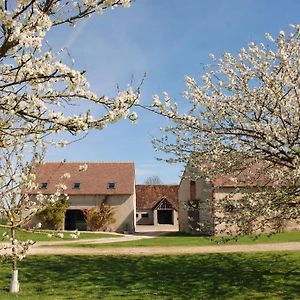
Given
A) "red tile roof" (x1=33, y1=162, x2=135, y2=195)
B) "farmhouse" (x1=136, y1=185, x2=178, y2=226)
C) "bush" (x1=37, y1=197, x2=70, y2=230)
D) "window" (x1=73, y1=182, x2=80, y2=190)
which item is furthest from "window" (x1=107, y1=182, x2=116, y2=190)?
"farmhouse" (x1=136, y1=185, x2=178, y2=226)

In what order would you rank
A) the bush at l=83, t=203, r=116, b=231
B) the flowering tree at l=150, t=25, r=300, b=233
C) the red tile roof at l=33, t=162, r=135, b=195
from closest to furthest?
the flowering tree at l=150, t=25, r=300, b=233
the bush at l=83, t=203, r=116, b=231
the red tile roof at l=33, t=162, r=135, b=195

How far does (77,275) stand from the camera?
14.9 metres

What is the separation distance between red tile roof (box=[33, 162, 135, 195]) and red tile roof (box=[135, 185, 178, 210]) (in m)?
11.0

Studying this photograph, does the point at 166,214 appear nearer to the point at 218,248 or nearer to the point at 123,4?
the point at 218,248

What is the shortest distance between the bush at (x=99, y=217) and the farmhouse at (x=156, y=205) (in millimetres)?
12899

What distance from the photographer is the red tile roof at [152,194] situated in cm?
5566

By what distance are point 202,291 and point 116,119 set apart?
8174 millimetres

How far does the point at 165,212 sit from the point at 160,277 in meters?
39.5

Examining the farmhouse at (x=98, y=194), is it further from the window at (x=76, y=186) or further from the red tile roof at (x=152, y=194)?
the red tile roof at (x=152, y=194)

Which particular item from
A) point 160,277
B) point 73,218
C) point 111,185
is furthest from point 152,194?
point 160,277

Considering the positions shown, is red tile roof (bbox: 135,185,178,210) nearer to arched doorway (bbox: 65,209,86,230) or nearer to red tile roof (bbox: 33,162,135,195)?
red tile roof (bbox: 33,162,135,195)

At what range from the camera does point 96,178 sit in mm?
43625

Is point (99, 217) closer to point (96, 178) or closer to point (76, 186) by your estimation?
point (76, 186)

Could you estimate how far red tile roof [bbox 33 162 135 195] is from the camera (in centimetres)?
4175
